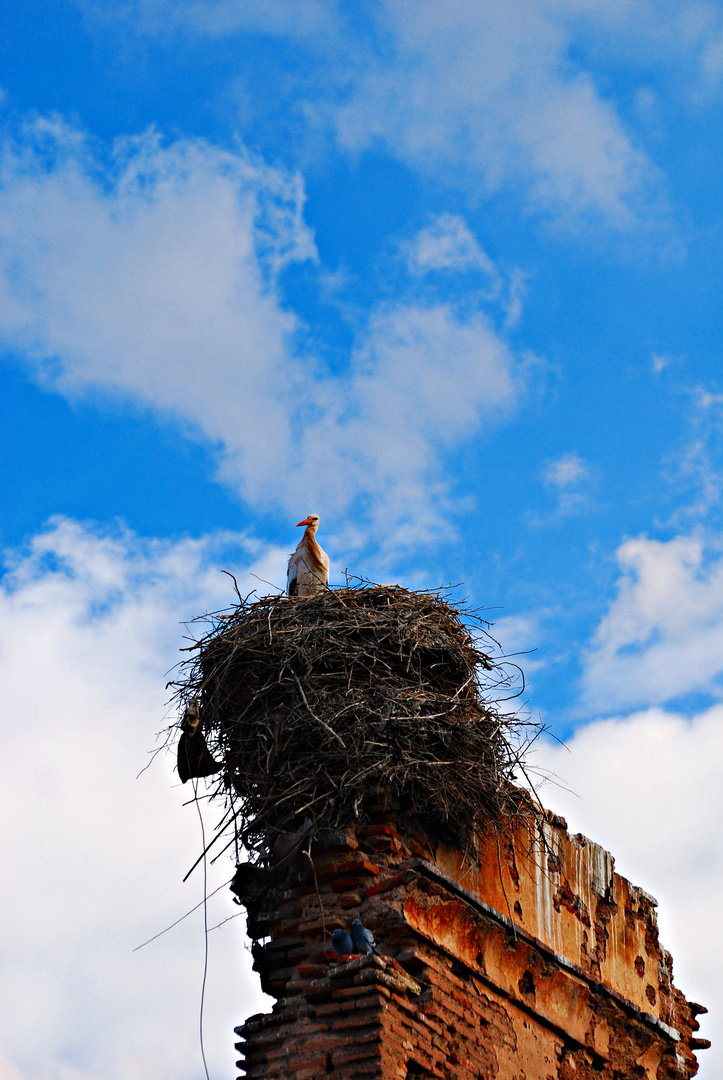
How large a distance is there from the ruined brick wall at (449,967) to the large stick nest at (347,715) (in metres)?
0.25

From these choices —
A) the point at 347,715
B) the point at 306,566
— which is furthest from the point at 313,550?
the point at 347,715

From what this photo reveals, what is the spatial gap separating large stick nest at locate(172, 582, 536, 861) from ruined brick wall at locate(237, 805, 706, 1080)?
0.81 ft

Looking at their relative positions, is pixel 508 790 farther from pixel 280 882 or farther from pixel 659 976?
pixel 659 976

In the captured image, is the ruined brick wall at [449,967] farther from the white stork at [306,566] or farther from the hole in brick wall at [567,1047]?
the white stork at [306,566]

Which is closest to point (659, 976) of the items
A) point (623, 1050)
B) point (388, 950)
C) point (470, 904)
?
point (623, 1050)

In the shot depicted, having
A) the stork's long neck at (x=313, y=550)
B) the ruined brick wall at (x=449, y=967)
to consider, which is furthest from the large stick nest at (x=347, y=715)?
the stork's long neck at (x=313, y=550)

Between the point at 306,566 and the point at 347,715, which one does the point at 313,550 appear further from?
the point at 347,715

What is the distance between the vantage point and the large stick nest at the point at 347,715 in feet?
25.5

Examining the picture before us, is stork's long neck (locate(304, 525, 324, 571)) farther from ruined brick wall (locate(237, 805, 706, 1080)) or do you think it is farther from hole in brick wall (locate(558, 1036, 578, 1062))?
hole in brick wall (locate(558, 1036, 578, 1062))

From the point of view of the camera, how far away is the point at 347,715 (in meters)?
7.79

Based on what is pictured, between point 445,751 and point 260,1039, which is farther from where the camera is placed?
point 445,751

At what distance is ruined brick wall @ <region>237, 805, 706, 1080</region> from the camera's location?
23.5 ft

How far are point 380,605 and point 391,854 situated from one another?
1692 mm

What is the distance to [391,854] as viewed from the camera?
305 inches
